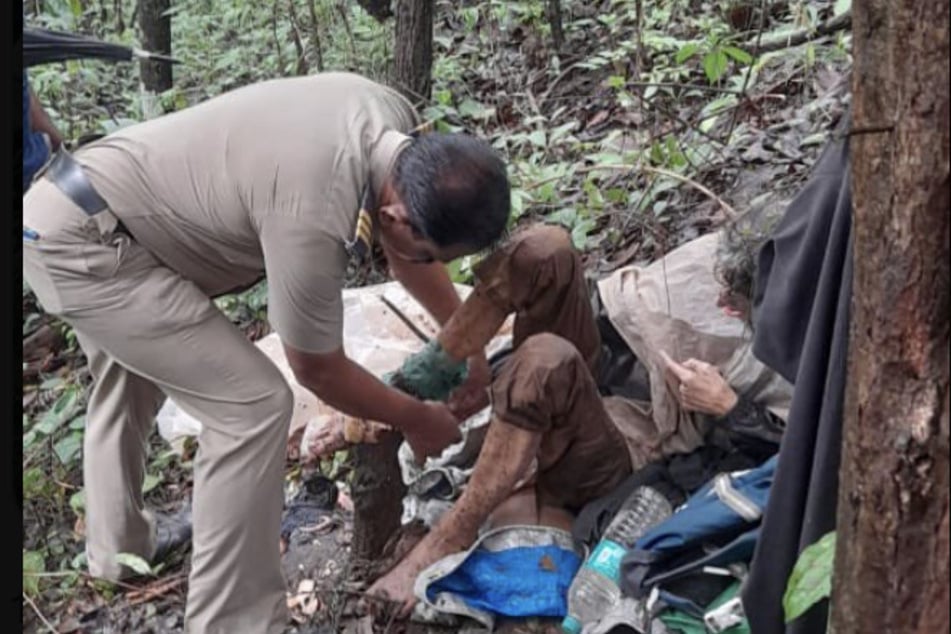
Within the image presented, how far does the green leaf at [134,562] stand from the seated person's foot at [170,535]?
4.4 inches

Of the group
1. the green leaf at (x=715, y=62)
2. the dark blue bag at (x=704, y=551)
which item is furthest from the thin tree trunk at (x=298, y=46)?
the dark blue bag at (x=704, y=551)

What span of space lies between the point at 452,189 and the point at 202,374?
0.91 meters

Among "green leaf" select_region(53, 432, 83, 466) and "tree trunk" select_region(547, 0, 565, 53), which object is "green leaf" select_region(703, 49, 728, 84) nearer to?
"tree trunk" select_region(547, 0, 565, 53)

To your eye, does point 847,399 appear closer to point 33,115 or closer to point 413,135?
point 413,135

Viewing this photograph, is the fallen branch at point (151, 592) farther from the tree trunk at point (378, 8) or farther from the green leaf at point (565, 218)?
the tree trunk at point (378, 8)

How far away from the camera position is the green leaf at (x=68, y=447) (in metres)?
4.29

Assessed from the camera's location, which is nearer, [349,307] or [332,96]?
[332,96]

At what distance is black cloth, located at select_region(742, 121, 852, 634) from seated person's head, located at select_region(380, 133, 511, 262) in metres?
0.67

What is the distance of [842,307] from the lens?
1.81 meters

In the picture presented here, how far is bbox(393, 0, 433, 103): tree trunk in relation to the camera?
5129 mm

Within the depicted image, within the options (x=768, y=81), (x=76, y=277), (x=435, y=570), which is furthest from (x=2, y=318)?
(x=768, y=81)

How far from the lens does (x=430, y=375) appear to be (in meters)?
3.27

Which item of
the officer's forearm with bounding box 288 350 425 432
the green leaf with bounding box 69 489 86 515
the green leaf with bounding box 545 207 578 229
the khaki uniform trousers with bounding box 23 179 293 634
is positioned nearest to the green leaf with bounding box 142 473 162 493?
the green leaf with bounding box 69 489 86 515

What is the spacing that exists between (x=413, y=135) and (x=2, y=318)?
1.06m
